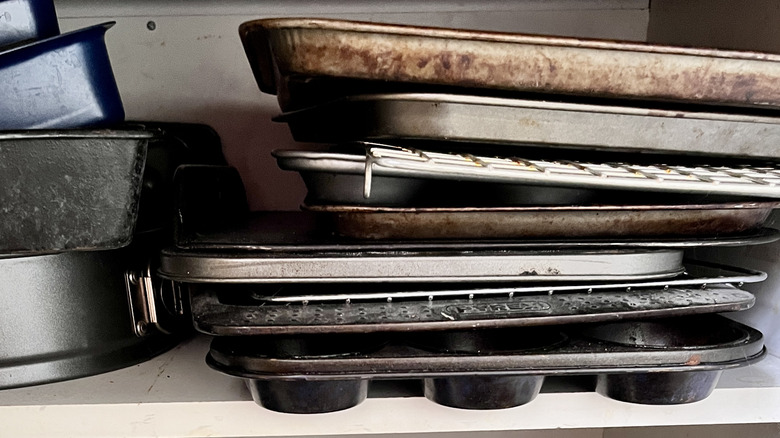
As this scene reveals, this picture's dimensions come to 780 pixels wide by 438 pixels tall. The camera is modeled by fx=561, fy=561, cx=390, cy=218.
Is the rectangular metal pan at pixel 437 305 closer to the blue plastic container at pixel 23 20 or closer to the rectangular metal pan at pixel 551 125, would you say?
the rectangular metal pan at pixel 551 125

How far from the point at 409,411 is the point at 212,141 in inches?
19.3

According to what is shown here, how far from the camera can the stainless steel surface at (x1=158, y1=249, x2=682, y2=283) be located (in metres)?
0.43

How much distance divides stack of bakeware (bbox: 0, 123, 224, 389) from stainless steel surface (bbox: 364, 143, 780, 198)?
7.8 inches

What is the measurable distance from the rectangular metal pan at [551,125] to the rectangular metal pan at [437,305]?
12 cm

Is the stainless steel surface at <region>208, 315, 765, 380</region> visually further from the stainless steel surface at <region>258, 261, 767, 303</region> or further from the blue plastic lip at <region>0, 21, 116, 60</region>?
the blue plastic lip at <region>0, 21, 116, 60</region>

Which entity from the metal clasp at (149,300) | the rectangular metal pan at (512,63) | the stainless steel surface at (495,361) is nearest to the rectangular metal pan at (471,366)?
the stainless steel surface at (495,361)

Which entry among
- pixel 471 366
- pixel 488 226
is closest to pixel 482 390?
pixel 471 366

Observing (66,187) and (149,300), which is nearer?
(66,187)

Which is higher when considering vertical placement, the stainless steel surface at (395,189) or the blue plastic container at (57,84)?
A: the blue plastic container at (57,84)

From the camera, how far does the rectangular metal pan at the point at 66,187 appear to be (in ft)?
1.32

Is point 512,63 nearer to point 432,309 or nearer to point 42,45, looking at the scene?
point 432,309

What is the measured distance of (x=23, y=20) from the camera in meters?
0.44

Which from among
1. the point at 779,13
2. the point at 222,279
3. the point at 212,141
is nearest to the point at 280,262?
the point at 222,279

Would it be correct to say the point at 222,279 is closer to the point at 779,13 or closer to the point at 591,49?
the point at 591,49
